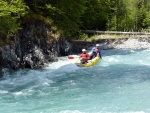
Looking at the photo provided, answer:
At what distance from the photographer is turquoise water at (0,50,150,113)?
1355cm

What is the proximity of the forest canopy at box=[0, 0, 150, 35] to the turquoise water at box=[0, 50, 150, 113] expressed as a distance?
3.71 meters

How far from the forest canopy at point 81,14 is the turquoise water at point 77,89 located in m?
3.71

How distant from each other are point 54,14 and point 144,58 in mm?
8927

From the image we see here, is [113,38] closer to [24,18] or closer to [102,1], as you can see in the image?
[102,1]

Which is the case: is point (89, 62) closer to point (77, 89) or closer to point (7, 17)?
point (77, 89)

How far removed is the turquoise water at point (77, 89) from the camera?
44.4 feet

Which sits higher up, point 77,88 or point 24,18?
point 24,18

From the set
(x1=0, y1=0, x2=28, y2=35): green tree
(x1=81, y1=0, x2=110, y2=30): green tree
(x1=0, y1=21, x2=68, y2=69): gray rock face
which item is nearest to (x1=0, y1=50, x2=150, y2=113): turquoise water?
(x1=0, y1=21, x2=68, y2=69): gray rock face

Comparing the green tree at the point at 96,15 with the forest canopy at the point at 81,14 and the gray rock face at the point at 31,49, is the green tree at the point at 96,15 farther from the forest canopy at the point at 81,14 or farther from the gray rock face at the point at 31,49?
the gray rock face at the point at 31,49

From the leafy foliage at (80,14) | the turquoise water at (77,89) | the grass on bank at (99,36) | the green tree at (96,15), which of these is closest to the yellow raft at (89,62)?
the turquoise water at (77,89)

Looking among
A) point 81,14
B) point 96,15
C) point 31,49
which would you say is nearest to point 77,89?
point 31,49

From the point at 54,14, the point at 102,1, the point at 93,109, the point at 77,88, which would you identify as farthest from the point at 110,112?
the point at 102,1

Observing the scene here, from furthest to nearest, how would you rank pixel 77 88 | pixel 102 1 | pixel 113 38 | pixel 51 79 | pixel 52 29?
pixel 102 1 < pixel 113 38 < pixel 52 29 < pixel 51 79 < pixel 77 88

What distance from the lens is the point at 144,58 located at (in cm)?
2694
